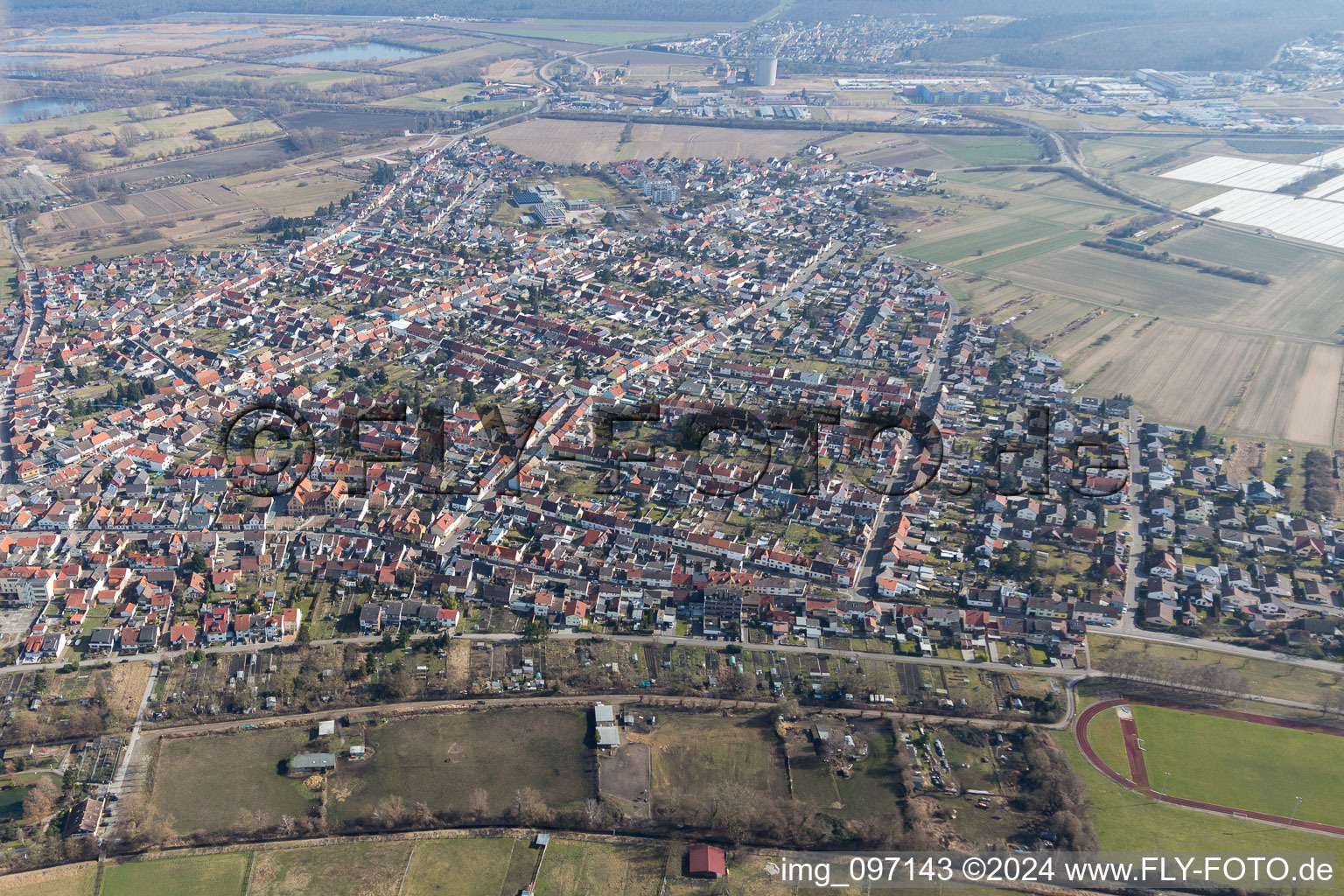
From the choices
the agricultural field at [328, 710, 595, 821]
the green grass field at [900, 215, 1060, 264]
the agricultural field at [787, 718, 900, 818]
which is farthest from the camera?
the green grass field at [900, 215, 1060, 264]

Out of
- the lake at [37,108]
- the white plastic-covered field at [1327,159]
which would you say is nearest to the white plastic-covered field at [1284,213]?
the white plastic-covered field at [1327,159]

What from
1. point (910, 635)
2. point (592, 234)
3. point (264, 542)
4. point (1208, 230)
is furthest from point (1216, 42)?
point (264, 542)

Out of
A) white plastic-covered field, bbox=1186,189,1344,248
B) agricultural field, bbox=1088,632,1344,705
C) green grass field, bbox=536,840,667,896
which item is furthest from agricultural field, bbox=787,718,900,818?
white plastic-covered field, bbox=1186,189,1344,248

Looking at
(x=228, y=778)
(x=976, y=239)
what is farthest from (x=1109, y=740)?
(x=976, y=239)

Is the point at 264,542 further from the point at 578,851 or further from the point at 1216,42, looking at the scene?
the point at 1216,42

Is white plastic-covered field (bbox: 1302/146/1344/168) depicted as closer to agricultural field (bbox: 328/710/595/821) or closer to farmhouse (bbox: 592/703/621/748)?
farmhouse (bbox: 592/703/621/748)

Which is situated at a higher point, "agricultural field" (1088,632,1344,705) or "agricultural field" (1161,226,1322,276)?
"agricultural field" (1161,226,1322,276)

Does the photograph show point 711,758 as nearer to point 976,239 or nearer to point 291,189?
point 976,239
